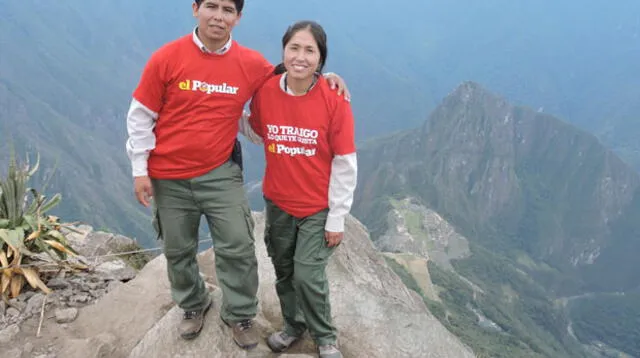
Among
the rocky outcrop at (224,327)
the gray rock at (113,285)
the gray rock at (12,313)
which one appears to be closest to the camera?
the rocky outcrop at (224,327)

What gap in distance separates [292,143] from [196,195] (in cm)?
100

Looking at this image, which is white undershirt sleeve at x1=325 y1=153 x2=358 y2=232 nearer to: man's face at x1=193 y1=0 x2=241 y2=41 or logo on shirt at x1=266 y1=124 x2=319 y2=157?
logo on shirt at x1=266 y1=124 x2=319 y2=157

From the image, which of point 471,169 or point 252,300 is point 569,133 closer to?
point 471,169

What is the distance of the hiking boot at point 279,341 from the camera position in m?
5.24

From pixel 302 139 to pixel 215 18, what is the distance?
125 cm

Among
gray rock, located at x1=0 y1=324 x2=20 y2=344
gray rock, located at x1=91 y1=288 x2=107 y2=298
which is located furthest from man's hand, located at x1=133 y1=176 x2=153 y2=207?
gray rock, located at x1=91 y1=288 x2=107 y2=298

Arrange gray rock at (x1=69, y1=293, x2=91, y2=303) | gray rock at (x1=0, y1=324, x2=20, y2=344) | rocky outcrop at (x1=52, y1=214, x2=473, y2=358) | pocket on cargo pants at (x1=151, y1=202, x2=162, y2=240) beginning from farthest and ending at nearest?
gray rock at (x1=69, y1=293, x2=91, y2=303) < gray rock at (x1=0, y1=324, x2=20, y2=344) < rocky outcrop at (x1=52, y1=214, x2=473, y2=358) < pocket on cargo pants at (x1=151, y1=202, x2=162, y2=240)

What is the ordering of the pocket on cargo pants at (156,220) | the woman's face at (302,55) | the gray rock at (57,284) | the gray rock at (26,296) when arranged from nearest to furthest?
the woman's face at (302,55), the pocket on cargo pants at (156,220), the gray rock at (26,296), the gray rock at (57,284)

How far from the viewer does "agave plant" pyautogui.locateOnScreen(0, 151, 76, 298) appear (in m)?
6.37

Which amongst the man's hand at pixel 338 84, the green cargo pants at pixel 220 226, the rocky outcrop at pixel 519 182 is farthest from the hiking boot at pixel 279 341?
the rocky outcrop at pixel 519 182

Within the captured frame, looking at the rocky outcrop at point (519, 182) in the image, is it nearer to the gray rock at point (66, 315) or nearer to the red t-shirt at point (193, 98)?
the gray rock at point (66, 315)

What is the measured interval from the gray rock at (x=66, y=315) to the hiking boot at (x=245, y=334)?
2.30 m

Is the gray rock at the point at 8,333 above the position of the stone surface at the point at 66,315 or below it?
below

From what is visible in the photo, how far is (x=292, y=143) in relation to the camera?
15.2 ft
